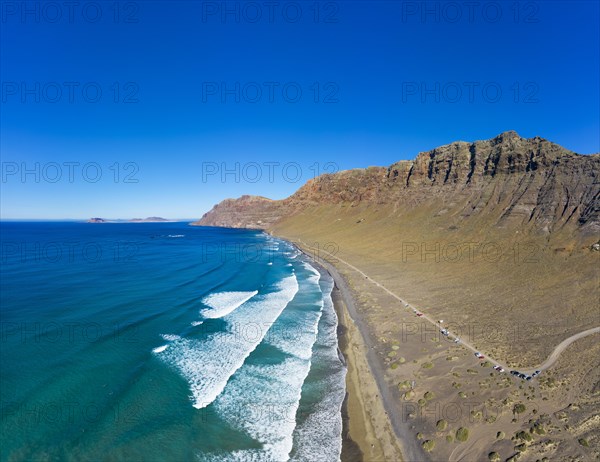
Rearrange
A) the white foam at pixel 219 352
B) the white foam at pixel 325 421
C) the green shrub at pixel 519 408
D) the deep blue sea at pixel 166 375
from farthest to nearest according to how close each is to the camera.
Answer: the white foam at pixel 219 352
the green shrub at pixel 519 408
the deep blue sea at pixel 166 375
the white foam at pixel 325 421

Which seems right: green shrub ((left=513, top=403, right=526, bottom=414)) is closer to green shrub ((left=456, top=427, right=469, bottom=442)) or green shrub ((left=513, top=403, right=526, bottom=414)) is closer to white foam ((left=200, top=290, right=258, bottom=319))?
green shrub ((left=456, top=427, right=469, bottom=442))

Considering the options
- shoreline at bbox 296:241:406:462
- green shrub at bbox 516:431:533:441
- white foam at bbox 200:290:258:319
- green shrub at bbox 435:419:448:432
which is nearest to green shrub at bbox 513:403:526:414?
green shrub at bbox 516:431:533:441

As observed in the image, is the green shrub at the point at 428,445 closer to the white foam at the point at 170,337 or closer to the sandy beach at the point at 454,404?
the sandy beach at the point at 454,404

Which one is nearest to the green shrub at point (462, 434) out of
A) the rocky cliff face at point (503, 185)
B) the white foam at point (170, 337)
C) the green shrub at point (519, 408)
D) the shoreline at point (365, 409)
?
the shoreline at point (365, 409)

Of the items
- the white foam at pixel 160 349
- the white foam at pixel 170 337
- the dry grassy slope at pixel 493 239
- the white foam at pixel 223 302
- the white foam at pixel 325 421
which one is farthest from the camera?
the white foam at pixel 223 302

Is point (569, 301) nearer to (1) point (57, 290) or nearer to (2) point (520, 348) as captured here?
(2) point (520, 348)

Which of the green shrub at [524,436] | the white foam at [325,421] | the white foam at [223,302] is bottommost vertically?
the white foam at [325,421]
